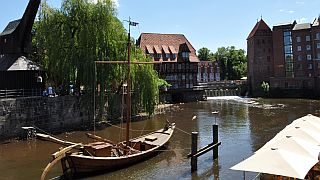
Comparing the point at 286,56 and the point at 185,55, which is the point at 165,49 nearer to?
the point at 185,55

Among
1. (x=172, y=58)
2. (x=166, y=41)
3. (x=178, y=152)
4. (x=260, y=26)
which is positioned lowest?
(x=178, y=152)

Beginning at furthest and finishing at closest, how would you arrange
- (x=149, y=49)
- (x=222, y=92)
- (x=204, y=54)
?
(x=204, y=54) < (x=222, y=92) < (x=149, y=49)

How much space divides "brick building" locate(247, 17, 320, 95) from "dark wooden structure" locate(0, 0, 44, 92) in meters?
58.7

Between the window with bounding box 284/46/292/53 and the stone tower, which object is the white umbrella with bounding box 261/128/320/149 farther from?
the stone tower

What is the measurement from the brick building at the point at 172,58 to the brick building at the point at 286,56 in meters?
18.9

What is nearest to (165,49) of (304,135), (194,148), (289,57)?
(289,57)

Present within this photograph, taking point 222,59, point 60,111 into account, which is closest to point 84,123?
point 60,111

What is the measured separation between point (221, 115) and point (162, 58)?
27.6 m

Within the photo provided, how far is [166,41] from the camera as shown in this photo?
244 ft

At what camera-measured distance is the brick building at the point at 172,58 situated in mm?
71125

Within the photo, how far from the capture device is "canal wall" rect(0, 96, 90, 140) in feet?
94.5

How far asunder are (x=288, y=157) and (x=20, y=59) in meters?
27.5

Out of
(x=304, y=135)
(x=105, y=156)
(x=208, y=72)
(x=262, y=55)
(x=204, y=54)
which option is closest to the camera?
(x=304, y=135)

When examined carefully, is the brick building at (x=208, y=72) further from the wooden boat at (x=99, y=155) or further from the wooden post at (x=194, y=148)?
the wooden post at (x=194, y=148)
